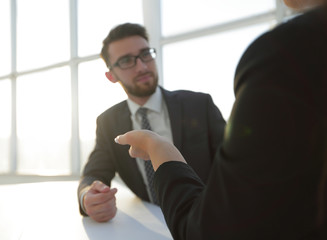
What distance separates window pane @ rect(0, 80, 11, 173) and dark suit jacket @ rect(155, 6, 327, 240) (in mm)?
5766

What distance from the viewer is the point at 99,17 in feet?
13.9

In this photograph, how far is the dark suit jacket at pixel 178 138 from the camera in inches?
66.6

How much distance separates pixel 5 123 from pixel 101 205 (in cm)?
508

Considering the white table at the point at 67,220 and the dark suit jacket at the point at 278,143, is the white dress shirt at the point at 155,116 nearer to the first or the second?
the white table at the point at 67,220

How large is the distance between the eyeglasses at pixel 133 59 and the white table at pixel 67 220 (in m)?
0.86

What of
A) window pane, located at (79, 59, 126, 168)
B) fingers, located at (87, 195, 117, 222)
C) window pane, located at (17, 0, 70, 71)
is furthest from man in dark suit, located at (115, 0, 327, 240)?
window pane, located at (17, 0, 70, 71)

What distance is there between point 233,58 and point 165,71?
90 cm

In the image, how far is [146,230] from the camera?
1084mm

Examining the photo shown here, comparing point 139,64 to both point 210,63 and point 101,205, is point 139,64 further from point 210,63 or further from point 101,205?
point 210,63

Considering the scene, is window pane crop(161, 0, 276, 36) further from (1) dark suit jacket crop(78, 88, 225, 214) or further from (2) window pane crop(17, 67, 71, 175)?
(2) window pane crop(17, 67, 71, 175)

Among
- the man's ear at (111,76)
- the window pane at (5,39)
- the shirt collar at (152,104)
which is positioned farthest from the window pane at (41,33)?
the shirt collar at (152,104)

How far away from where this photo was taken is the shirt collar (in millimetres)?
1871

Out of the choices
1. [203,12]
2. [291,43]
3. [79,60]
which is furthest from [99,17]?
[291,43]

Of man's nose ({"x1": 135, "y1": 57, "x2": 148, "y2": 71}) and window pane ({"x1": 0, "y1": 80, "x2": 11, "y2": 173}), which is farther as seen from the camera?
window pane ({"x1": 0, "y1": 80, "x2": 11, "y2": 173})
